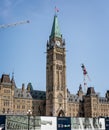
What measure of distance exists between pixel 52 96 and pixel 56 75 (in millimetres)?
11314

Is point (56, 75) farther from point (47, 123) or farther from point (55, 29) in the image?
point (47, 123)

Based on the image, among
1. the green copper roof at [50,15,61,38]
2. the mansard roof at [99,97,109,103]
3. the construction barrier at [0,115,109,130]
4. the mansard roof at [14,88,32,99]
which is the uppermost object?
the green copper roof at [50,15,61,38]

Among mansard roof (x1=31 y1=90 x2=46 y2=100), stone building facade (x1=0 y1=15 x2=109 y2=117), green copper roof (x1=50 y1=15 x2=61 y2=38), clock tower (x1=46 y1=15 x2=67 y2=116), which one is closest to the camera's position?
stone building facade (x1=0 y1=15 x2=109 y2=117)

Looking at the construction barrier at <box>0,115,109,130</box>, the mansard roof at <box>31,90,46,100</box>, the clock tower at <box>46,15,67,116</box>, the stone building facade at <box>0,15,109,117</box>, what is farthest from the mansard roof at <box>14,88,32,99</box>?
the construction barrier at <box>0,115,109,130</box>

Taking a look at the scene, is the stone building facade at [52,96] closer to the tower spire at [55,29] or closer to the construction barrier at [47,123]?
the tower spire at [55,29]

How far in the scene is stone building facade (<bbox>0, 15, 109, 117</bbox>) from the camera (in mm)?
126319

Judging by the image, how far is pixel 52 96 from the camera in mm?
136125

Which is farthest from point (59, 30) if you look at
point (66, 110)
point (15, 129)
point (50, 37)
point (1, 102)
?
point (15, 129)

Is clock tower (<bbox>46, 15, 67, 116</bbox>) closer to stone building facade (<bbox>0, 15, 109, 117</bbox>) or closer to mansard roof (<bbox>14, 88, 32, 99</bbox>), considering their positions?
stone building facade (<bbox>0, 15, 109, 117</bbox>)

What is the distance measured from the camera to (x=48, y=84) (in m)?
141

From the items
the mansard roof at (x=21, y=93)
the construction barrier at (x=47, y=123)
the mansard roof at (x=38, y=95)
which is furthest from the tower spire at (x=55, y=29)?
the construction barrier at (x=47, y=123)

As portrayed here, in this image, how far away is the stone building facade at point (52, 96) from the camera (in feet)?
414

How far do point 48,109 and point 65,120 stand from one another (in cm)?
5690

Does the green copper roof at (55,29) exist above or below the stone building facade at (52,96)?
above
